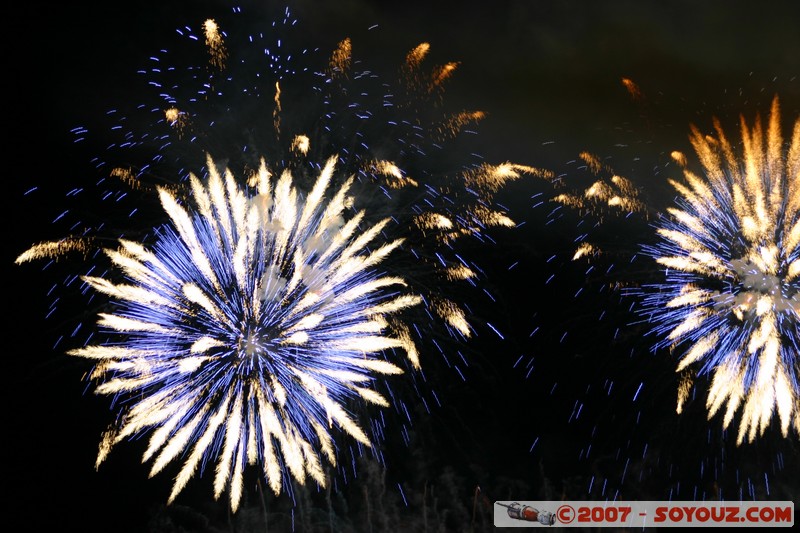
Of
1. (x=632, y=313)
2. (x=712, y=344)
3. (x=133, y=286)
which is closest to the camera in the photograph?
(x=133, y=286)

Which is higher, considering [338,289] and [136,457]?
[338,289]

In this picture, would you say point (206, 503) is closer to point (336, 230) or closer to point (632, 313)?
point (336, 230)

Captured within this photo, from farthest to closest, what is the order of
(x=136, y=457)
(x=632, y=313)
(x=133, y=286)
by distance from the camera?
(x=136, y=457), (x=632, y=313), (x=133, y=286)

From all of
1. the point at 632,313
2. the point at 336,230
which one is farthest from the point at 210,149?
the point at 632,313

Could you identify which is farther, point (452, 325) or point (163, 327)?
point (452, 325)
